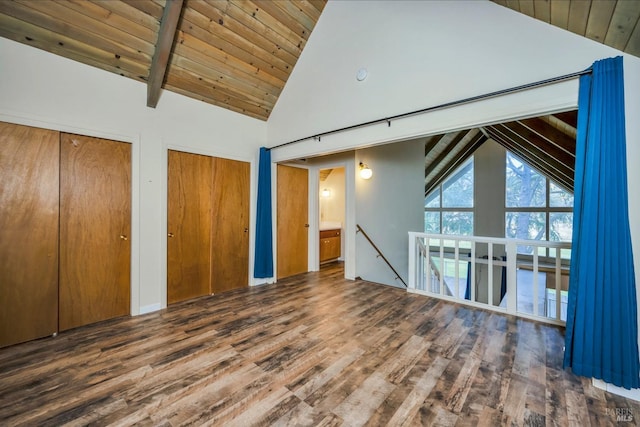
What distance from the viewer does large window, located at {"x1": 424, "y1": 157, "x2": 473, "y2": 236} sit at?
8977 millimetres

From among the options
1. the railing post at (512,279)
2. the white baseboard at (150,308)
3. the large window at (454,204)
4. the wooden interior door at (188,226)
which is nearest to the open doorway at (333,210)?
the wooden interior door at (188,226)

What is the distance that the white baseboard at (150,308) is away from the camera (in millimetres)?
3168

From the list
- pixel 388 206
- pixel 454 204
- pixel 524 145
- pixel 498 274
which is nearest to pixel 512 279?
pixel 388 206

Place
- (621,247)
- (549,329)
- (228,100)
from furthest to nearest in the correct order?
(228,100), (549,329), (621,247)

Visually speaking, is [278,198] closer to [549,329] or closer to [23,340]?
[23,340]

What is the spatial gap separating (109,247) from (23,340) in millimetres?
1052

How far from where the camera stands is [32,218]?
8.26 feet

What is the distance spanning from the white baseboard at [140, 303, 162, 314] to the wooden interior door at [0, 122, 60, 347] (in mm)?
751

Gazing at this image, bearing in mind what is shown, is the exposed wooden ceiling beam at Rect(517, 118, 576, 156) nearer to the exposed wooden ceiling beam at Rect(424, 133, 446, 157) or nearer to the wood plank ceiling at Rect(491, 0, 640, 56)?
the wood plank ceiling at Rect(491, 0, 640, 56)

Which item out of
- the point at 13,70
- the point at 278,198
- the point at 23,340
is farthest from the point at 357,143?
the point at 23,340

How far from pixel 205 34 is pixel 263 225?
2.65m

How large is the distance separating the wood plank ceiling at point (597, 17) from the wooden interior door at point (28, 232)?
445cm

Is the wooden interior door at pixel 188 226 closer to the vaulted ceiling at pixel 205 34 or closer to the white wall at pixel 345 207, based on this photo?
the vaulted ceiling at pixel 205 34

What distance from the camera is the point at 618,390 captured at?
179 centimetres
